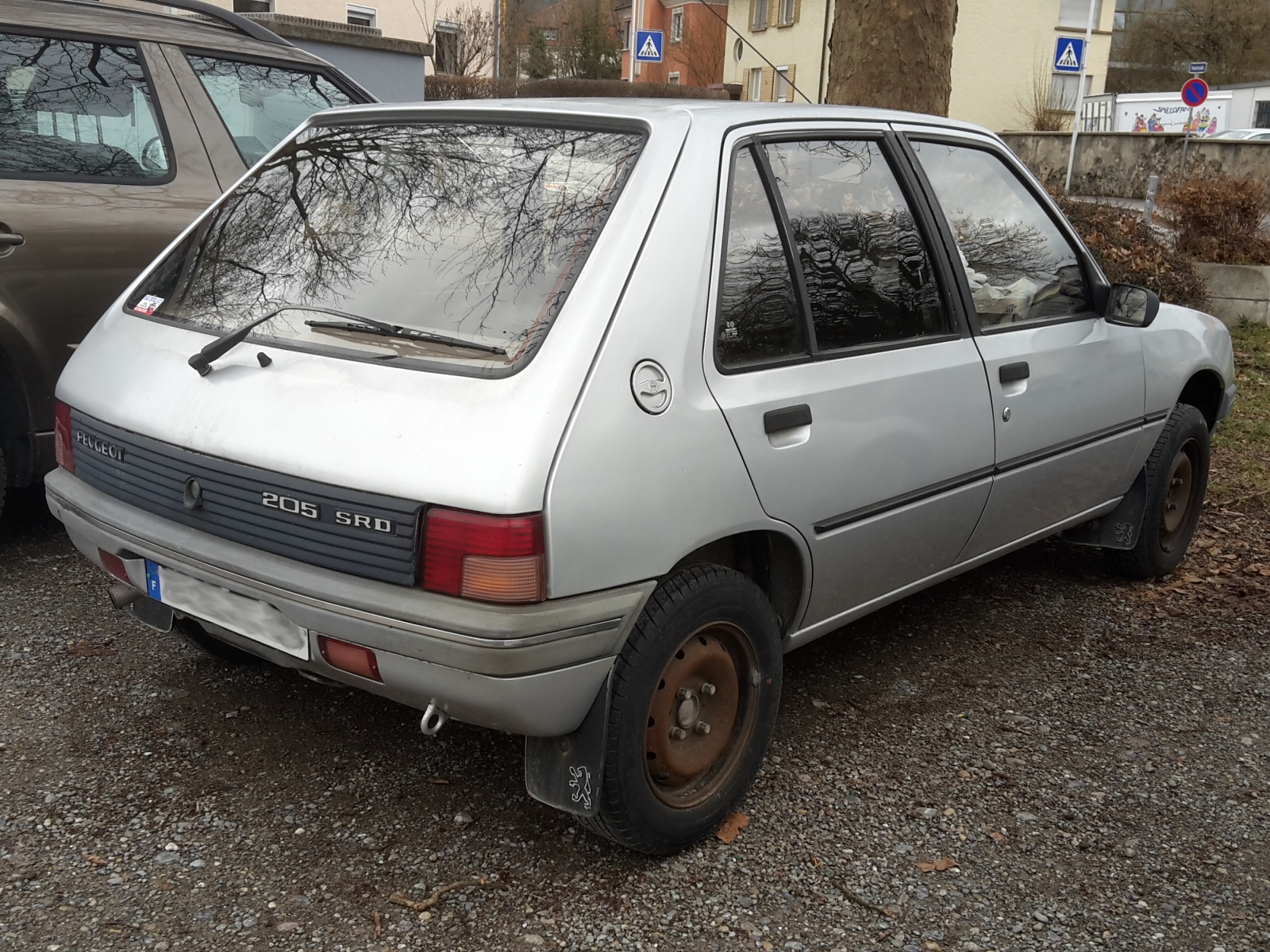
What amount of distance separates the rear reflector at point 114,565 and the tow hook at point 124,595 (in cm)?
5

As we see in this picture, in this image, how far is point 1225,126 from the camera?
36.3 m

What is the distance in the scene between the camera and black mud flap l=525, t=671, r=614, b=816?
2.68 meters

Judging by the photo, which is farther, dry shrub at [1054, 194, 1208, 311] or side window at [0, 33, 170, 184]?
dry shrub at [1054, 194, 1208, 311]

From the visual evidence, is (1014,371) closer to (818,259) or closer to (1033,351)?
(1033,351)

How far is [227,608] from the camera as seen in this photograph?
2.81m

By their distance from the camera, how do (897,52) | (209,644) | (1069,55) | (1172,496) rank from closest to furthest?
(209,644) → (1172,496) → (897,52) → (1069,55)

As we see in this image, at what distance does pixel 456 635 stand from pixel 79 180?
10.4 ft

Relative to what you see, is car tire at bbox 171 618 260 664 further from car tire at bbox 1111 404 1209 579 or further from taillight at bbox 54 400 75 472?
car tire at bbox 1111 404 1209 579

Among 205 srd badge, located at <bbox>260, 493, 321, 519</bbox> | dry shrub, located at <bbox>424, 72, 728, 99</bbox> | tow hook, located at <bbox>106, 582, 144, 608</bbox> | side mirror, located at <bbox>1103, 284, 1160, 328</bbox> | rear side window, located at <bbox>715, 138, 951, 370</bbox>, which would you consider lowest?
tow hook, located at <bbox>106, 582, 144, 608</bbox>

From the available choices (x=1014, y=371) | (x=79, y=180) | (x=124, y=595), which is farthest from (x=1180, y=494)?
(x=79, y=180)

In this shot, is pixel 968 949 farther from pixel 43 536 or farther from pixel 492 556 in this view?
pixel 43 536

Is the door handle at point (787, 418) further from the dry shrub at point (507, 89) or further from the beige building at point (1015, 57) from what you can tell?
the beige building at point (1015, 57)

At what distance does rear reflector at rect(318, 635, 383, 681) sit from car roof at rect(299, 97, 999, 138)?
1.40 meters

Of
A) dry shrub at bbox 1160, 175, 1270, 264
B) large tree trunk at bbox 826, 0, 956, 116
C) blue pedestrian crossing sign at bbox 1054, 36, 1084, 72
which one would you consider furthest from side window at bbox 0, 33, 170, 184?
blue pedestrian crossing sign at bbox 1054, 36, 1084, 72
